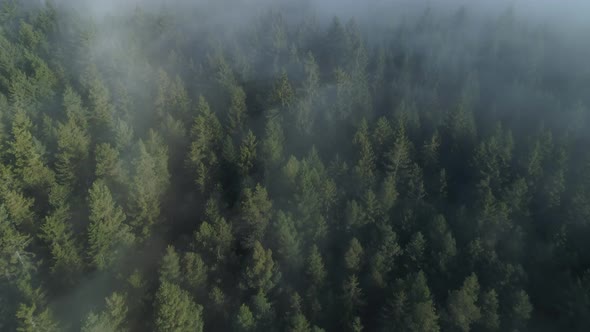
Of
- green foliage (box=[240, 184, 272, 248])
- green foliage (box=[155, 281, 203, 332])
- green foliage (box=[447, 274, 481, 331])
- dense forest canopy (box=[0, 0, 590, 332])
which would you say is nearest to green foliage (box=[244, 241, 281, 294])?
dense forest canopy (box=[0, 0, 590, 332])

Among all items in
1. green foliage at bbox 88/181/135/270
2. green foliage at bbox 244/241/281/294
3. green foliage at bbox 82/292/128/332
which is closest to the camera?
green foliage at bbox 82/292/128/332

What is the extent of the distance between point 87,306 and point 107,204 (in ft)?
30.0

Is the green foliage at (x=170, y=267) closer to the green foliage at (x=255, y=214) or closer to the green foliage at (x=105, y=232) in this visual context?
the green foliage at (x=105, y=232)

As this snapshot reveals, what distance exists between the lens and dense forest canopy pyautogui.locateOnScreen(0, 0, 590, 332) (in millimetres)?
40594

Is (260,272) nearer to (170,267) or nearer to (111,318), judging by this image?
(170,267)

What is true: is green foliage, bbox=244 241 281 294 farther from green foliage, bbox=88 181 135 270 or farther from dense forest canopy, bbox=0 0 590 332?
green foliage, bbox=88 181 135 270

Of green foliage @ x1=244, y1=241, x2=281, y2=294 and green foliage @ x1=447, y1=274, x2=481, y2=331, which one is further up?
green foliage @ x1=244, y1=241, x2=281, y2=294

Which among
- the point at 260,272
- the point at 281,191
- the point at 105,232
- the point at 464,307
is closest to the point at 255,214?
the point at 281,191

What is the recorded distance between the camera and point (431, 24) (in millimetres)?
94562

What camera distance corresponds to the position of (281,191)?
48.9 meters

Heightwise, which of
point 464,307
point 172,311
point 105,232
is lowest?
point 464,307

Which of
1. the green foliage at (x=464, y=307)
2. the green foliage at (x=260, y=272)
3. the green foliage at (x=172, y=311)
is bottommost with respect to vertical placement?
the green foliage at (x=464, y=307)

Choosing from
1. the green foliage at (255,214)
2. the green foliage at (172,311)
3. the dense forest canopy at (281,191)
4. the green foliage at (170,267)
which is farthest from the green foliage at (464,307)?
the green foliage at (170,267)

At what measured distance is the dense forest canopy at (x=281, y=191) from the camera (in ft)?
133
